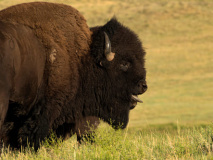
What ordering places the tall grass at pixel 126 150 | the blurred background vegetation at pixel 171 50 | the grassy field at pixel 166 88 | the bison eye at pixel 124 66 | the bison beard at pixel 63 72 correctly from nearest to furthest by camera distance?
1. the tall grass at pixel 126 150
2. the bison beard at pixel 63 72
3. the grassy field at pixel 166 88
4. the bison eye at pixel 124 66
5. the blurred background vegetation at pixel 171 50

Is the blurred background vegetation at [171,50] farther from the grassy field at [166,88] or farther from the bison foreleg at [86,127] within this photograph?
the bison foreleg at [86,127]

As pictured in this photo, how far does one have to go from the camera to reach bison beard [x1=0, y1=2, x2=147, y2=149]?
5.21 m

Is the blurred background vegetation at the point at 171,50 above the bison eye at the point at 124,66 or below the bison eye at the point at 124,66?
below

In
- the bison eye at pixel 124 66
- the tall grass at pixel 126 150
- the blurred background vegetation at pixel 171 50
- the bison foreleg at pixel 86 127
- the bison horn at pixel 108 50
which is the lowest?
the blurred background vegetation at pixel 171 50

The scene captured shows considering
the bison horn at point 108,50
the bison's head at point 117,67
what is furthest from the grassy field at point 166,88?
the bison horn at point 108,50

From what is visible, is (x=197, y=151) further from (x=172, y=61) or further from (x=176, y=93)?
(x=172, y=61)

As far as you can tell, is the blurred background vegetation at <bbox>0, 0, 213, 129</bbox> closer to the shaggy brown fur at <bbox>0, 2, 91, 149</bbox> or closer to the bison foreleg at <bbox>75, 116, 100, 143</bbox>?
the bison foreleg at <bbox>75, 116, 100, 143</bbox>

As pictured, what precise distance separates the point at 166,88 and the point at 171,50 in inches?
409

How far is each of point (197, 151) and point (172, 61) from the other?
115ft

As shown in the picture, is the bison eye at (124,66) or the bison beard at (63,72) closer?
the bison beard at (63,72)

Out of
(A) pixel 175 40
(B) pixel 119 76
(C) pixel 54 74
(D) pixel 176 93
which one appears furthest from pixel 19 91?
(A) pixel 175 40

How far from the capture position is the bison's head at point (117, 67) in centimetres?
655

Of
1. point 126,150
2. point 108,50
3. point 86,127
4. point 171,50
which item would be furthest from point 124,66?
point 171,50

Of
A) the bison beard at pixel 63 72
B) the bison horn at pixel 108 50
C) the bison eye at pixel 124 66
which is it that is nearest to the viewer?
the bison beard at pixel 63 72
